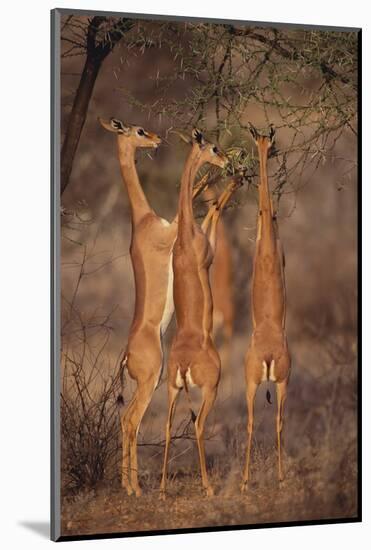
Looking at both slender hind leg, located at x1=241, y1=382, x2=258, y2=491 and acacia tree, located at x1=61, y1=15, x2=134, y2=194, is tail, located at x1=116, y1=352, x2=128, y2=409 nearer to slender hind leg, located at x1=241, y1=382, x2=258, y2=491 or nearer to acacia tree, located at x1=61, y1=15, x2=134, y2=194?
slender hind leg, located at x1=241, y1=382, x2=258, y2=491

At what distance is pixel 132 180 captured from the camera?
21.0 feet

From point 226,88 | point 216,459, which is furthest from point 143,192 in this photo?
point 216,459

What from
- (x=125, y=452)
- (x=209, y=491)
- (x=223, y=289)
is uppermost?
(x=223, y=289)

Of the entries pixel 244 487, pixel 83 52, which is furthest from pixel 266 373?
pixel 83 52

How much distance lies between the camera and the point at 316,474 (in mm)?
6805

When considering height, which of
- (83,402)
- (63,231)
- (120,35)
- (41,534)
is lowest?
(41,534)

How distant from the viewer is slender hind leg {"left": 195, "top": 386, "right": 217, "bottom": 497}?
654 cm

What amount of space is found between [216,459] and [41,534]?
34.3 inches

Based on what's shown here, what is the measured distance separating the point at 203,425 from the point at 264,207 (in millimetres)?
1064

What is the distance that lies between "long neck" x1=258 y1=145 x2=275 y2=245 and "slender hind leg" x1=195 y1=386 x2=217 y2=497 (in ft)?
2.50

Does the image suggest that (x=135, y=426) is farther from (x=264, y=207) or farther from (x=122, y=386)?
(x=264, y=207)

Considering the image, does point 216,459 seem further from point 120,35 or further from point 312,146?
point 120,35

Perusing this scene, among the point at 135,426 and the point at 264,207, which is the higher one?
the point at 264,207

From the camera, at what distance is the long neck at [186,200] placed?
652cm
